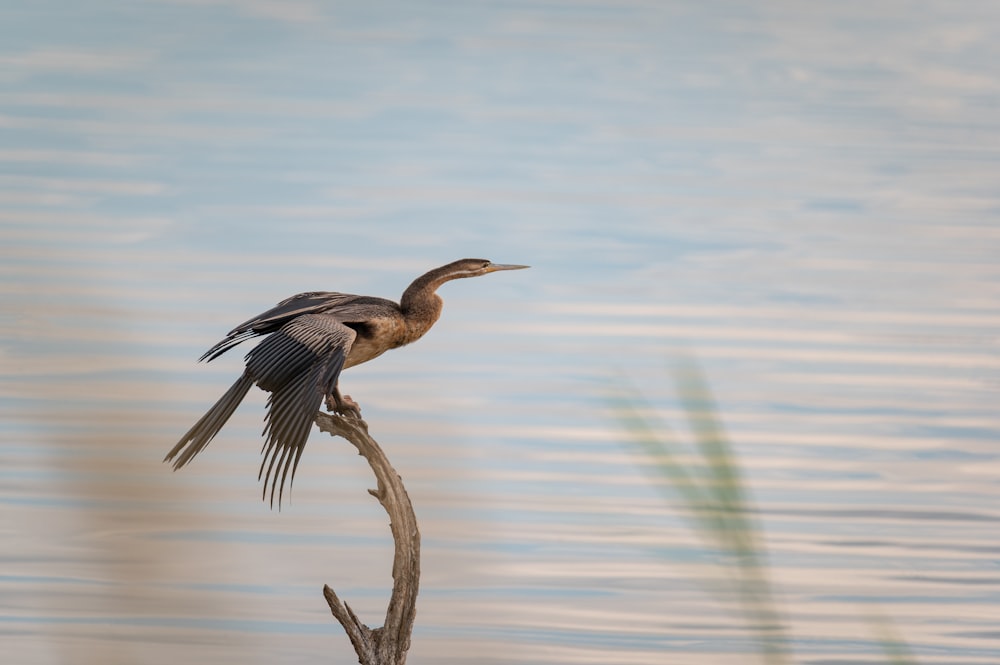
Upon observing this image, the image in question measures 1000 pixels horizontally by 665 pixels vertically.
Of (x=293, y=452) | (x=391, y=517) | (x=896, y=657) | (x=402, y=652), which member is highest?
(x=896, y=657)

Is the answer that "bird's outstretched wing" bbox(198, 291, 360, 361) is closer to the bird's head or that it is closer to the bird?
the bird

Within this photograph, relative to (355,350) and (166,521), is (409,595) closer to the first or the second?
(355,350)

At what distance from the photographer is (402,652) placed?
317cm

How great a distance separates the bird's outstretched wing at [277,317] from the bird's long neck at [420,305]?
19 cm

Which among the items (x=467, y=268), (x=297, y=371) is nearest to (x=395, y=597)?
(x=297, y=371)

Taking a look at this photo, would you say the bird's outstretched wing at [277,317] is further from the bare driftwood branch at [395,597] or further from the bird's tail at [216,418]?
the bare driftwood branch at [395,597]

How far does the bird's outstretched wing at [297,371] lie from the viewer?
299 cm

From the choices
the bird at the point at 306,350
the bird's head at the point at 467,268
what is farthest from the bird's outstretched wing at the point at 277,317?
the bird's head at the point at 467,268

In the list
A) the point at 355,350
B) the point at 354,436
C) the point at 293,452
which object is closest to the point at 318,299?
the point at 355,350

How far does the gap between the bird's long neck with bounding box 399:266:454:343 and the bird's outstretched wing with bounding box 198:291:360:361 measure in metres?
0.19

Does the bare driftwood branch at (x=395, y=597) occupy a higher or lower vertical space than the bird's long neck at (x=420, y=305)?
lower

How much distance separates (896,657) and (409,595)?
2337mm

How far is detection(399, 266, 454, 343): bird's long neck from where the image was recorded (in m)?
3.68

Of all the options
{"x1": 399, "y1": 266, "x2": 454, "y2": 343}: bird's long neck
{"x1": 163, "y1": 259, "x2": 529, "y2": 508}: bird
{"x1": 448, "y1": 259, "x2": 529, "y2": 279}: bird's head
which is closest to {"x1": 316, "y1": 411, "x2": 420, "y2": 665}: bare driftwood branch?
{"x1": 163, "y1": 259, "x2": 529, "y2": 508}: bird
